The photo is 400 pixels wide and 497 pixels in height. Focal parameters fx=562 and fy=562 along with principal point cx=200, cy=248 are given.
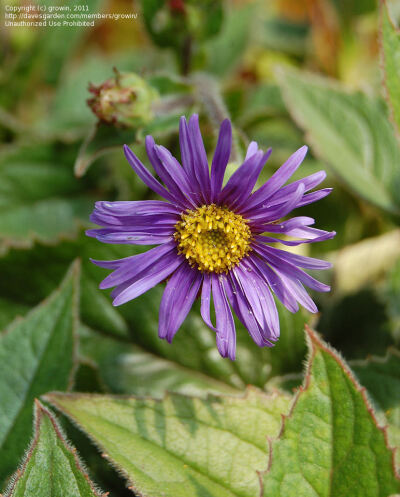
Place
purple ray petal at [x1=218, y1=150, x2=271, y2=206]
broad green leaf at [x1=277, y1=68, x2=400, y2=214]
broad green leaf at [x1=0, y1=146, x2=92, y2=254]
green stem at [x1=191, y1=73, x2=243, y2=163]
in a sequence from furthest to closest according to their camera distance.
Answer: broad green leaf at [x1=0, y1=146, x2=92, y2=254]
broad green leaf at [x1=277, y1=68, x2=400, y2=214]
green stem at [x1=191, y1=73, x2=243, y2=163]
purple ray petal at [x1=218, y1=150, x2=271, y2=206]

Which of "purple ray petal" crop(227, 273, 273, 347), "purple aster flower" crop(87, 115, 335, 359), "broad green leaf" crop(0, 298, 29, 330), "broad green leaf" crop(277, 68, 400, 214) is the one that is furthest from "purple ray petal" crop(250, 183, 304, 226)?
"broad green leaf" crop(0, 298, 29, 330)

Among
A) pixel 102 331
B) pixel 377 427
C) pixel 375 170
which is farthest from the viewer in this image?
pixel 375 170

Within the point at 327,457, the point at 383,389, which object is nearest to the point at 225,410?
the point at 327,457

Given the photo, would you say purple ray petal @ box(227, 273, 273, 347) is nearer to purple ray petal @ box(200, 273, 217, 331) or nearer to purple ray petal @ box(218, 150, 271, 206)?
purple ray petal @ box(200, 273, 217, 331)

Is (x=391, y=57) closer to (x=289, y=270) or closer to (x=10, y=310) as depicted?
(x=289, y=270)

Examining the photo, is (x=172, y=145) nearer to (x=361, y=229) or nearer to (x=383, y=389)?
(x=361, y=229)

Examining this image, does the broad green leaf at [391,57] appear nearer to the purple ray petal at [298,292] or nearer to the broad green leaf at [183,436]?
the purple ray petal at [298,292]
